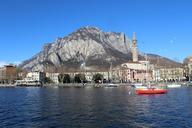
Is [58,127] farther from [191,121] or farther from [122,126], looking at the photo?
[191,121]

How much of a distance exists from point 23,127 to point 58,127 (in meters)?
4.59

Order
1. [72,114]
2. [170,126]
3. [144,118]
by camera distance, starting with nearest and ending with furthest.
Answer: [170,126] → [144,118] → [72,114]

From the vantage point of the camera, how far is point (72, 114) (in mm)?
56750

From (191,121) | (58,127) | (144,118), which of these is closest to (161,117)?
(144,118)

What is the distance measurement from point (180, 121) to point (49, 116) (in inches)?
783

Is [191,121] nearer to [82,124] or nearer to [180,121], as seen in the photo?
[180,121]

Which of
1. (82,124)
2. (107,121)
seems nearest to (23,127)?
(82,124)

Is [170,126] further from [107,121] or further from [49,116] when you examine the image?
[49,116]

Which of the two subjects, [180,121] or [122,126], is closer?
[122,126]

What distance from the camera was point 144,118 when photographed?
170ft

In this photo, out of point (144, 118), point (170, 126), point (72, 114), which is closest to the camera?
point (170, 126)

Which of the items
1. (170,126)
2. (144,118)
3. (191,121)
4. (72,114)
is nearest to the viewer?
(170,126)

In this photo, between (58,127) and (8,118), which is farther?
(8,118)

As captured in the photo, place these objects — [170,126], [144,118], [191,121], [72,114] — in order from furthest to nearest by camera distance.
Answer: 1. [72,114]
2. [144,118]
3. [191,121]
4. [170,126]
